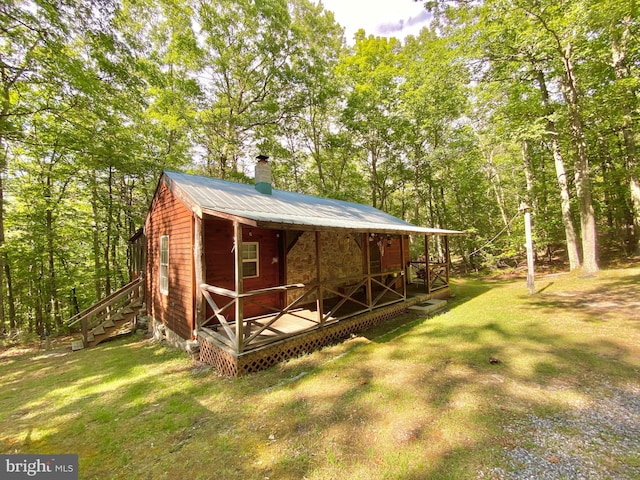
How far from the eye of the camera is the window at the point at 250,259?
7023 mm

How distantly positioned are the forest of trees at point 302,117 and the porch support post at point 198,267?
232 inches

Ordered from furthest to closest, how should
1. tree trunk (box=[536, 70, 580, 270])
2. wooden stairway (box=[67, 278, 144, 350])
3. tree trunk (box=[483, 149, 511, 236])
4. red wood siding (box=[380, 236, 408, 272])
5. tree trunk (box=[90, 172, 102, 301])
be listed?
tree trunk (box=[483, 149, 511, 236]) → tree trunk (box=[90, 172, 102, 301]) → tree trunk (box=[536, 70, 580, 270]) → red wood siding (box=[380, 236, 408, 272]) → wooden stairway (box=[67, 278, 144, 350])

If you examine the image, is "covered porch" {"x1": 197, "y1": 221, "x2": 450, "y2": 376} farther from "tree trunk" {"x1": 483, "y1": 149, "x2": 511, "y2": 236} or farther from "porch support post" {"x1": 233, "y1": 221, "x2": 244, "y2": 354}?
A: "tree trunk" {"x1": 483, "y1": 149, "x2": 511, "y2": 236}

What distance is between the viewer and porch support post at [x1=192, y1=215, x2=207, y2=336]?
229 inches

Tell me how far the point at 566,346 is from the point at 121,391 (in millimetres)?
8758

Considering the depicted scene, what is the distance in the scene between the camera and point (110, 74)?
8.28 metres

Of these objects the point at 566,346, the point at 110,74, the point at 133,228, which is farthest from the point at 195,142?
the point at 566,346

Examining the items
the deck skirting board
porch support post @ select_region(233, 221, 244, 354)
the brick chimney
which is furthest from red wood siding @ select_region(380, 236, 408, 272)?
porch support post @ select_region(233, 221, 244, 354)

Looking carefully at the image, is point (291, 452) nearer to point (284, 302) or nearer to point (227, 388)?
point (227, 388)

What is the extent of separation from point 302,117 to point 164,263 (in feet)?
49.3

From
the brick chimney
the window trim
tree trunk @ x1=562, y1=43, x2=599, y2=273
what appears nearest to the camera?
the window trim

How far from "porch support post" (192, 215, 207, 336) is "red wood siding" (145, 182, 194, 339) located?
236 millimetres

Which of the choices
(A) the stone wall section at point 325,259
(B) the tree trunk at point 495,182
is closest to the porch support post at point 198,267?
(A) the stone wall section at point 325,259

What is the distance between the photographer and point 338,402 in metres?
3.90
